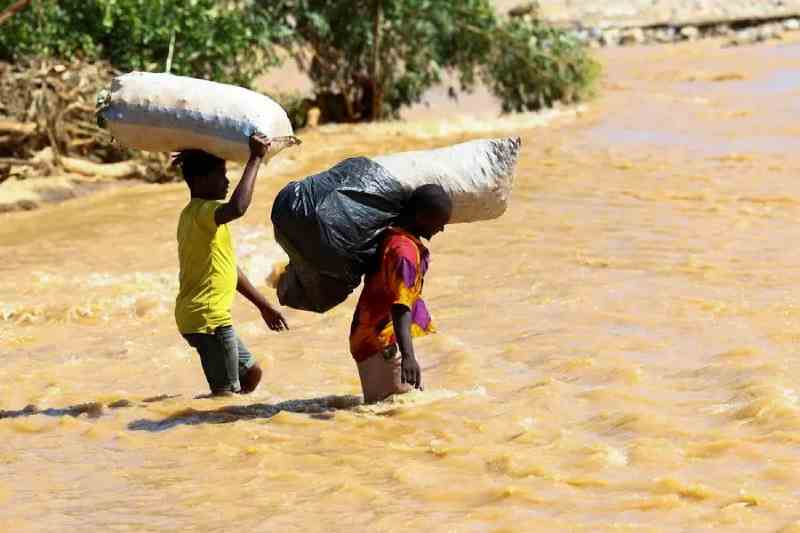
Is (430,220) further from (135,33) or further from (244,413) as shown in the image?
(135,33)

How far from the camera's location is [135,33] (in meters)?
15.0

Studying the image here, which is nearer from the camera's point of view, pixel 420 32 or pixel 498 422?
pixel 498 422

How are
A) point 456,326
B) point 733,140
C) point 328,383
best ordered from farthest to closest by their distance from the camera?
point 733,140 < point 456,326 < point 328,383

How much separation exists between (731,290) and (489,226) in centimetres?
318

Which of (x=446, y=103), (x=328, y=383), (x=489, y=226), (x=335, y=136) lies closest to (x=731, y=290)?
(x=328, y=383)

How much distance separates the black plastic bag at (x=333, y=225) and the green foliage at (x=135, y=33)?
31.4 ft

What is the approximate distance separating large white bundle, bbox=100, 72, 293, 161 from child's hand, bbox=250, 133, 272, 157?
24mm

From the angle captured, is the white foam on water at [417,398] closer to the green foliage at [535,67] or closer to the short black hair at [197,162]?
the short black hair at [197,162]

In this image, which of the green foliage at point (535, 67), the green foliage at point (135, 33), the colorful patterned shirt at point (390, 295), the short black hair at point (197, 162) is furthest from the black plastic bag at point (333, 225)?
the green foliage at point (535, 67)

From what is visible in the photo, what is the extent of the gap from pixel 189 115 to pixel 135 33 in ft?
32.0

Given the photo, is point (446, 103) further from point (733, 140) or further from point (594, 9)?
point (594, 9)

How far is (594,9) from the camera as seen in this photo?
123ft

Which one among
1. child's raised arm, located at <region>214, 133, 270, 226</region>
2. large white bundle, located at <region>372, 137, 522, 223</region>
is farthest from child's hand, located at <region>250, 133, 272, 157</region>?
large white bundle, located at <region>372, 137, 522, 223</region>

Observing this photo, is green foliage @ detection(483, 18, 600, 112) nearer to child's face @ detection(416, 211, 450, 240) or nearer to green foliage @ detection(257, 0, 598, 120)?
green foliage @ detection(257, 0, 598, 120)
